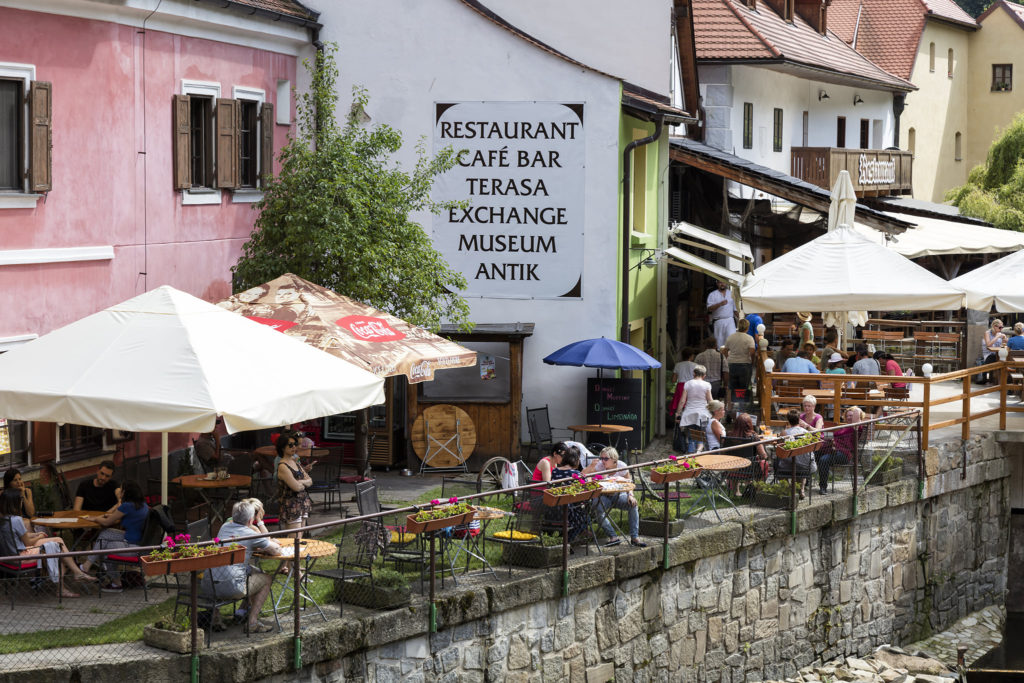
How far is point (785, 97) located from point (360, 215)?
22.9 metres

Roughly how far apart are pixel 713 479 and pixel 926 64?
130 ft

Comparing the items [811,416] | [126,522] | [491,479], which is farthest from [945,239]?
[126,522]

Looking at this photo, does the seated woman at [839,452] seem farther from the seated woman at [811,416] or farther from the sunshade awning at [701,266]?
the sunshade awning at [701,266]

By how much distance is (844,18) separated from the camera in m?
50.2

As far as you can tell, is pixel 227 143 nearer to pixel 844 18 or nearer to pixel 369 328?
pixel 369 328

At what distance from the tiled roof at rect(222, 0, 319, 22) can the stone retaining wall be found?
8749 mm

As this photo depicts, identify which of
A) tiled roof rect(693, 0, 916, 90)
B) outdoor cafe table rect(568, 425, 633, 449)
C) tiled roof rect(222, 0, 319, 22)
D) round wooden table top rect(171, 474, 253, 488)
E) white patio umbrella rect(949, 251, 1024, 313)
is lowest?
round wooden table top rect(171, 474, 253, 488)

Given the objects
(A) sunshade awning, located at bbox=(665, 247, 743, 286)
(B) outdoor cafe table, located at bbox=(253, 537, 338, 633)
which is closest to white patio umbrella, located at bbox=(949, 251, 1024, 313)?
(A) sunshade awning, located at bbox=(665, 247, 743, 286)

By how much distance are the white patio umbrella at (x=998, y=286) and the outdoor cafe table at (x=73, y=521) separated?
11.3 m

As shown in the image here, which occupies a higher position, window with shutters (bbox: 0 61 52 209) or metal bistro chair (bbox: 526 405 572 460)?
window with shutters (bbox: 0 61 52 209)

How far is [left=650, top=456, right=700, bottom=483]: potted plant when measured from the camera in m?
14.3

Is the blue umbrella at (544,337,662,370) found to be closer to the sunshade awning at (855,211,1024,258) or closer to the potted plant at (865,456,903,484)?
the potted plant at (865,456,903,484)

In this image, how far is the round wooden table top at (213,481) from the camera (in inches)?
581

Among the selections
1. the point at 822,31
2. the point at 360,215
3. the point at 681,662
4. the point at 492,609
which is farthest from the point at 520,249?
the point at 822,31
